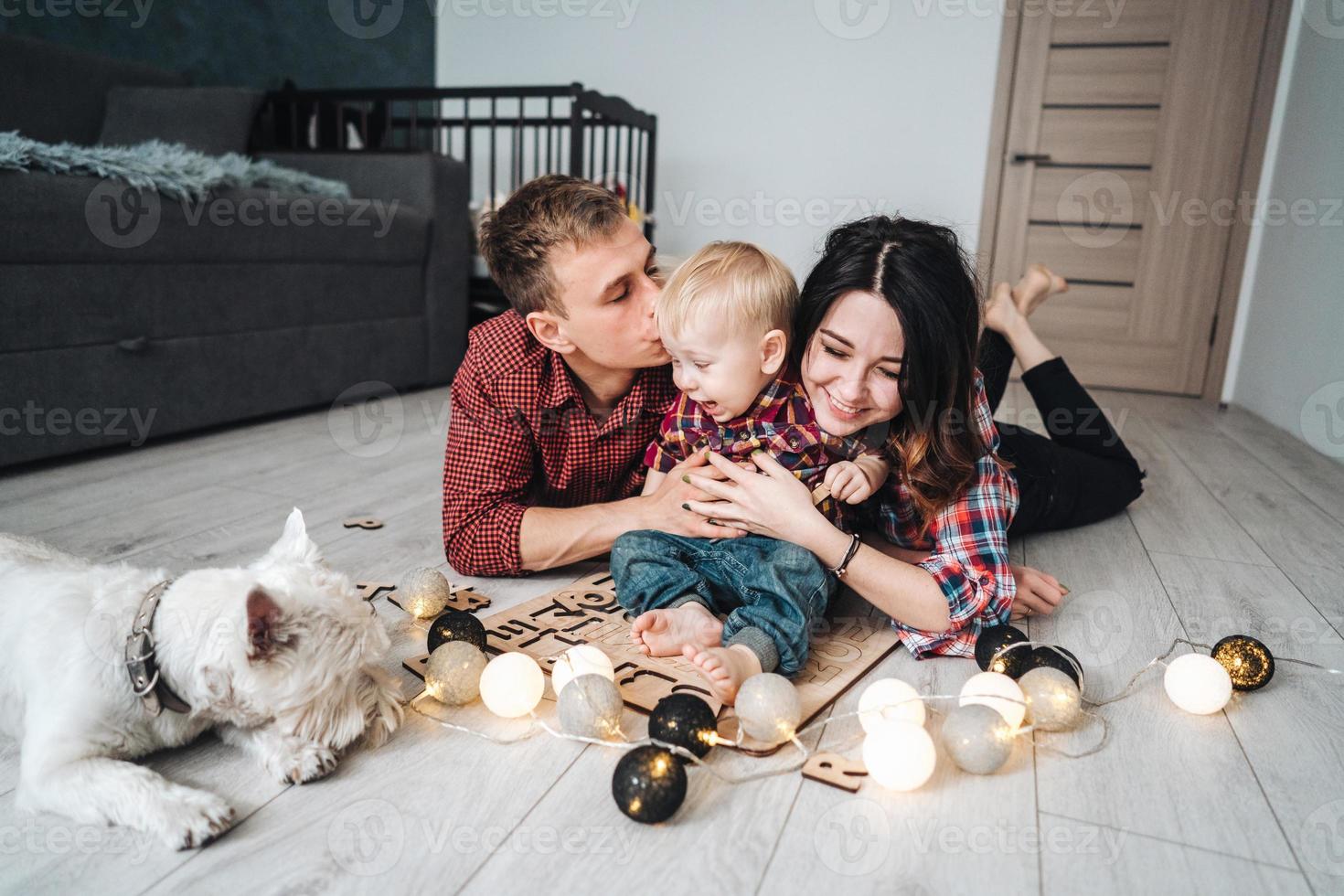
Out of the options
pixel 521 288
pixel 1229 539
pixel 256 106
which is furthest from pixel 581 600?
pixel 256 106

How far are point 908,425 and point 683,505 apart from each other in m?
0.35

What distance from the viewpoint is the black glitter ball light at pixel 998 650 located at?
43.1 inches

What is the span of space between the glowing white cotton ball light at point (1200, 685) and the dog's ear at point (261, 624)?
40.5 inches

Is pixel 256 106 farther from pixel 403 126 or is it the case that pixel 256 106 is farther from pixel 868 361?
pixel 868 361

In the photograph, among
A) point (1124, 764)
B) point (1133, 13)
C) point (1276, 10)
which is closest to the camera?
point (1124, 764)

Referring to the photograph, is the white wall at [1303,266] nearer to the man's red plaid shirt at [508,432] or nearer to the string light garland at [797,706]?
the string light garland at [797,706]

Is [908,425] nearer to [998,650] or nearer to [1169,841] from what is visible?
[998,650]

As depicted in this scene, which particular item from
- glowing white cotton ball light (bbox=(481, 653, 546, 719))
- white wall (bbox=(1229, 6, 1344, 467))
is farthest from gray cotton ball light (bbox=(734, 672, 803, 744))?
white wall (bbox=(1229, 6, 1344, 467))

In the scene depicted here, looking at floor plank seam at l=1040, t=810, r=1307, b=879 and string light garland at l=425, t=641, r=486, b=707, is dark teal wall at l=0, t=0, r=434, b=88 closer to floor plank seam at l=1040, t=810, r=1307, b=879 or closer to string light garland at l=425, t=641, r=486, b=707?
string light garland at l=425, t=641, r=486, b=707

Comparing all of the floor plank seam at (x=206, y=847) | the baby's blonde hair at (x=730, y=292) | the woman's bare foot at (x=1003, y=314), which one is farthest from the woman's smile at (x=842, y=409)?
the woman's bare foot at (x=1003, y=314)

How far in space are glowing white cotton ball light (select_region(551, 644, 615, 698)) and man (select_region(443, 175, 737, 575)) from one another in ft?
1.04

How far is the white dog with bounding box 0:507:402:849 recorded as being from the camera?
2.56 feet

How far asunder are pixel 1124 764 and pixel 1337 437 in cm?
225

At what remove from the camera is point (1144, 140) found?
12.6 ft
